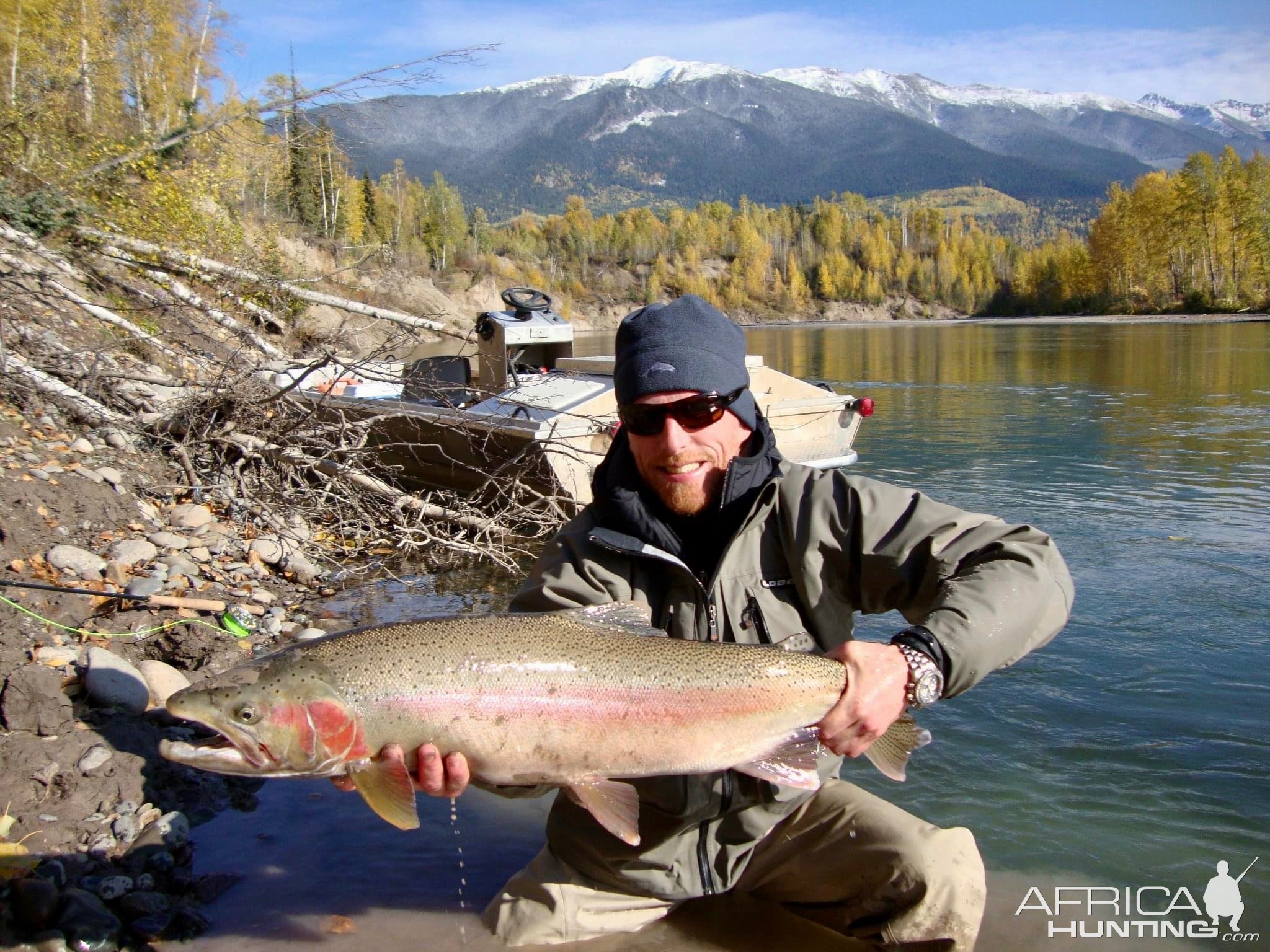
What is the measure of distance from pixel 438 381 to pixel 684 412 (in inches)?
278

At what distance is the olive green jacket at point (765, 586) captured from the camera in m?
2.82

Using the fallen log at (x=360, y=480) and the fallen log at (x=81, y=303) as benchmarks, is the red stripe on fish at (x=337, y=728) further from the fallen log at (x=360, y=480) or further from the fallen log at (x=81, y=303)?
the fallen log at (x=81, y=303)

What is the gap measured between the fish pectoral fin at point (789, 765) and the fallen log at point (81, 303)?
26.1ft

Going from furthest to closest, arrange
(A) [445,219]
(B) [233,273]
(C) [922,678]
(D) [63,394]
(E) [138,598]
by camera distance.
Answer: (A) [445,219] → (B) [233,273] → (D) [63,394] → (E) [138,598] → (C) [922,678]

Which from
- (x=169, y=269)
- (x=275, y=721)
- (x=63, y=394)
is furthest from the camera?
(x=169, y=269)

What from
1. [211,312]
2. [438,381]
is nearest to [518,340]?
[438,381]

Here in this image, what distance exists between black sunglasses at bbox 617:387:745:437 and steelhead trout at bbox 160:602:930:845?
718 mm

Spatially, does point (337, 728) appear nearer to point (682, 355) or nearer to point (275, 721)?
point (275, 721)

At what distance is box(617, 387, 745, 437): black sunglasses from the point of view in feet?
10.2

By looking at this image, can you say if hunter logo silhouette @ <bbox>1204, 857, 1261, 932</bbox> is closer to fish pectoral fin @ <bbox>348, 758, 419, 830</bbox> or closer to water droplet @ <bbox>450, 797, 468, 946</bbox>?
water droplet @ <bbox>450, 797, 468, 946</bbox>

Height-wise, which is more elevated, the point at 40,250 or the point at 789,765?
the point at 40,250

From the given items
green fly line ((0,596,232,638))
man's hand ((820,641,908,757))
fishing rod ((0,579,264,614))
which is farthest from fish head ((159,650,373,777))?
green fly line ((0,596,232,638))

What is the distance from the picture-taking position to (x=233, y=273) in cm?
1093

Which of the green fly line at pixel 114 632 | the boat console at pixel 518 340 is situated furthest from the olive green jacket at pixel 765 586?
the boat console at pixel 518 340
